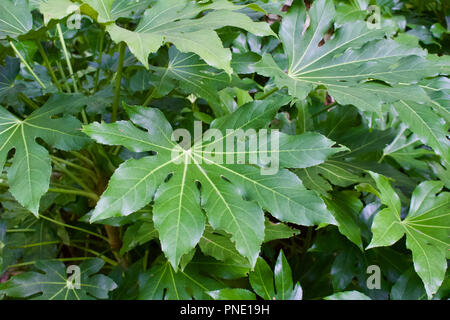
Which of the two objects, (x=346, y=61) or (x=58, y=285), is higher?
(x=346, y=61)

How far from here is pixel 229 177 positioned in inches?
29.4

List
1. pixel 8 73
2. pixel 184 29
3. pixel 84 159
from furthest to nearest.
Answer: pixel 8 73 < pixel 84 159 < pixel 184 29

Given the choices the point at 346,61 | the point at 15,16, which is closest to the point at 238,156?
the point at 346,61

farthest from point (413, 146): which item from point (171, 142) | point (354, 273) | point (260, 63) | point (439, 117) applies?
point (171, 142)

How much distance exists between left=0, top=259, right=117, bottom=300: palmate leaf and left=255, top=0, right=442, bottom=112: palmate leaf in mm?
626

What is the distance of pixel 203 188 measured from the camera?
2.38 ft

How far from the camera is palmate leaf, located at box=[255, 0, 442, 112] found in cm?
81

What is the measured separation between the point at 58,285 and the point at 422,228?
86cm

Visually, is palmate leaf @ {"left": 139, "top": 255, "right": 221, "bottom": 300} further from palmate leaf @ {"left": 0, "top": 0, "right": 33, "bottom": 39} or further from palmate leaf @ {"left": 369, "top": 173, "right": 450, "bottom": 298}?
palmate leaf @ {"left": 0, "top": 0, "right": 33, "bottom": 39}

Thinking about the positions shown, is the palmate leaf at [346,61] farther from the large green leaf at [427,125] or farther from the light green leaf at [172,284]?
the light green leaf at [172,284]

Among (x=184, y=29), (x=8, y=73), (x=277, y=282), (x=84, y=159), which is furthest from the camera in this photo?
(x=8, y=73)

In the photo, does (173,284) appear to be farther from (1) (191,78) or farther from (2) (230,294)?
(1) (191,78)

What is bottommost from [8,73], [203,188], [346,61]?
[203,188]

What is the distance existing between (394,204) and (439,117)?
20 centimetres
